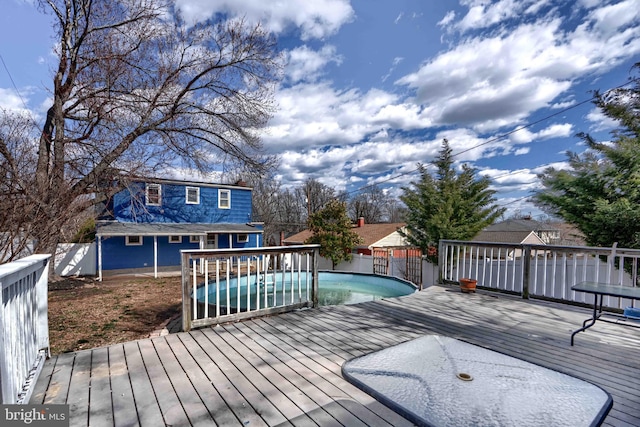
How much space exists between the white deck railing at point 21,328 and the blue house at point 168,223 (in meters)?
10.1

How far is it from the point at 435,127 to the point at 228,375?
18398mm

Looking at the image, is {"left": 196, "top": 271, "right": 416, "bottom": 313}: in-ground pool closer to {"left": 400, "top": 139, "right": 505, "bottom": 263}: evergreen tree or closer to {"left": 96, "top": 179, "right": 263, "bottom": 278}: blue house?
{"left": 400, "top": 139, "right": 505, "bottom": 263}: evergreen tree

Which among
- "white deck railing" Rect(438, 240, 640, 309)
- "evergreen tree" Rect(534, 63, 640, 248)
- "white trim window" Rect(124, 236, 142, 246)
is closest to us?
"white deck railing" Rect(438, 240, 640, 309)

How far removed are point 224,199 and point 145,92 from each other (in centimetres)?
690

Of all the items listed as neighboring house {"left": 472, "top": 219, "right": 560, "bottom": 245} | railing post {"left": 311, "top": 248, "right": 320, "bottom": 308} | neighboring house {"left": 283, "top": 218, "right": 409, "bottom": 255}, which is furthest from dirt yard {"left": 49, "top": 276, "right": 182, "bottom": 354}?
neighboring house {"left": 472, "top": 219, "right": 560, "bottom": 245}

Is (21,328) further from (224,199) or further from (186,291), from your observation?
(224,199)

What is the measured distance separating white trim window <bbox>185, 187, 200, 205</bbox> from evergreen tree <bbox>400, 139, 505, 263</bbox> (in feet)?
35.7

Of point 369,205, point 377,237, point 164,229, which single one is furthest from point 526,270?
point 369,205

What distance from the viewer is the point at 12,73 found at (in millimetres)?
8438

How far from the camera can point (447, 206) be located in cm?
995

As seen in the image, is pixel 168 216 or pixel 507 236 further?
pixel 507 236

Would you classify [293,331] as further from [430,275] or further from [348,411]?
[430,275]

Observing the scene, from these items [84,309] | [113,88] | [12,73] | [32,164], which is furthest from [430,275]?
[12,73]

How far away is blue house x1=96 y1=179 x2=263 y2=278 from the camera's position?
13263 mm
